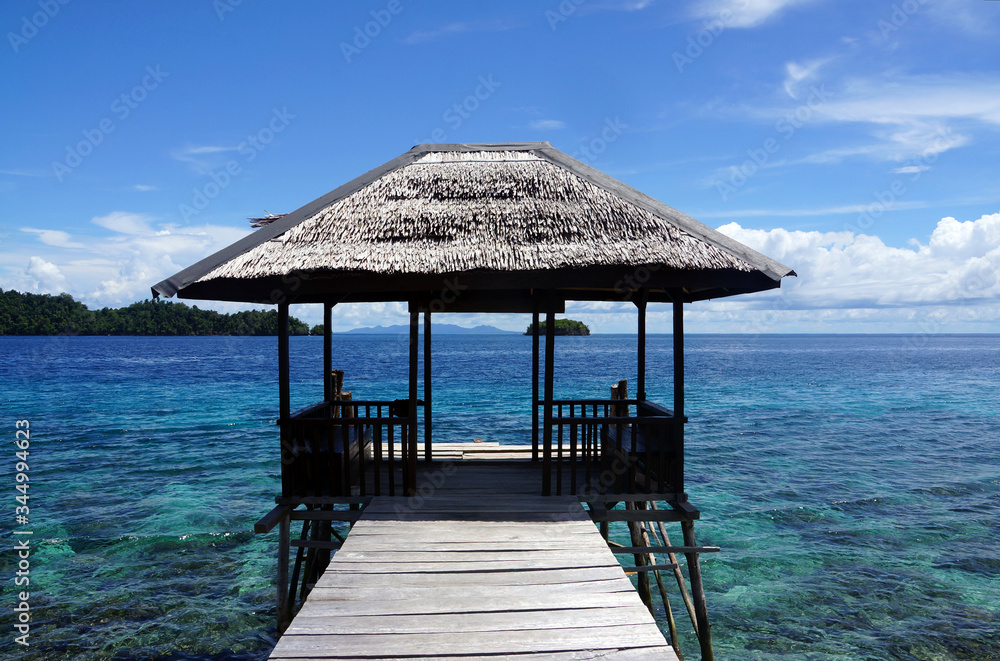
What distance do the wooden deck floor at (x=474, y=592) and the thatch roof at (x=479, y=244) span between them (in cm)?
245

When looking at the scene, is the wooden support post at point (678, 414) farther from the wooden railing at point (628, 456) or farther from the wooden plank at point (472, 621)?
the wooden plank at point (472, 621)

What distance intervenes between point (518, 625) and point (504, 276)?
334 centimetres

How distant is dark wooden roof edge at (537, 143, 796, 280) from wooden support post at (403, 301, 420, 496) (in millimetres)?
2859

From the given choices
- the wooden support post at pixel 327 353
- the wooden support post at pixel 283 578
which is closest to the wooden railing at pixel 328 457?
the wooden support post at pixel 283 578

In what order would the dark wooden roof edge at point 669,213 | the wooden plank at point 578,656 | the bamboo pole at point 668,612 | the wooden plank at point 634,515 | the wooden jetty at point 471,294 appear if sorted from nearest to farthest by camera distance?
the wooden plank at point 578,656
the wooden jetty at point 471,294
the dark wooden roof edge at point 669,213
the wooden plank at point 634,515
the bamboo pole at point 668,612

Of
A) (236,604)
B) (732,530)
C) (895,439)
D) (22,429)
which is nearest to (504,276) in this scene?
(236,604)

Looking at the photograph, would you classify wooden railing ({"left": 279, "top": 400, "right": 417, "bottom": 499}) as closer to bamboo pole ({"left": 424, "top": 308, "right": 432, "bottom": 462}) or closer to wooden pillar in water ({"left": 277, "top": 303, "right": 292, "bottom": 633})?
wooden pillar in water ({"left": 277, "top": 303, "right": 292, "bottom": 633})

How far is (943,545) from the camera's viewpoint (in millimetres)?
12758

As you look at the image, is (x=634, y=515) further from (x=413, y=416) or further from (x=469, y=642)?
(x=469, y=642)

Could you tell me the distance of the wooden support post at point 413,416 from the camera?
22.1ft

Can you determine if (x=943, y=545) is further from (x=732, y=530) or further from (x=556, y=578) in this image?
(x=556, y=578)

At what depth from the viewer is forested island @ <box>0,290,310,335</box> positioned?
126 meters

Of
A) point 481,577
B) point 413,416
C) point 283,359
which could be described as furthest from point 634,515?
point 283,359

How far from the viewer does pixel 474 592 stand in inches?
182
